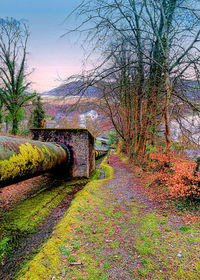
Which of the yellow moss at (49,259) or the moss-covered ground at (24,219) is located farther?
the moss-covered ground at (24,219)

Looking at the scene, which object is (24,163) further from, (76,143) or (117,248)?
(76,143)

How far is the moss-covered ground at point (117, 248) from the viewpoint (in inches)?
70.8

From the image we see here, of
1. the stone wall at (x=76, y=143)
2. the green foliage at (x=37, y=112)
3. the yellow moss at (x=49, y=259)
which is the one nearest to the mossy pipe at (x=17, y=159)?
the yellow moss at (x=49, y=259)

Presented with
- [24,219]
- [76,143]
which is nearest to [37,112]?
[76,143]

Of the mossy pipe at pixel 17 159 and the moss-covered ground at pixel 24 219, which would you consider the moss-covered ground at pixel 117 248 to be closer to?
the moss-covered ground at pixel 24 219

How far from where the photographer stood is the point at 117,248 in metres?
2.32

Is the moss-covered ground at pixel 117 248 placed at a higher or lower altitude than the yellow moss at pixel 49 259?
lower

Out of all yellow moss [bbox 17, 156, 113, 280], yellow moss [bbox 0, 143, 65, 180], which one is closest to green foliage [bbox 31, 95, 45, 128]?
yellow moss [bbox 0, 143, 65, 180]

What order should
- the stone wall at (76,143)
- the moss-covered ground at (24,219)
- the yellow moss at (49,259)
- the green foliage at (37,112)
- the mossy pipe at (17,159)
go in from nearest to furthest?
the yellow moss at (49,259) → the mossy pipe at (17,159) → the moss-covered ground at (24,219) → the stone wall at (76,143) → the green foliage at (37,112)

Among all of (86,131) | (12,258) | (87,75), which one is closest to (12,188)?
(86,131)

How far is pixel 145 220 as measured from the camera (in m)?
3.26

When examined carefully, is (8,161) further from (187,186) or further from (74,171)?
(74,171)

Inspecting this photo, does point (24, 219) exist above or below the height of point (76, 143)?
below

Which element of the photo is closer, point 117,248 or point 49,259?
point 49,259
